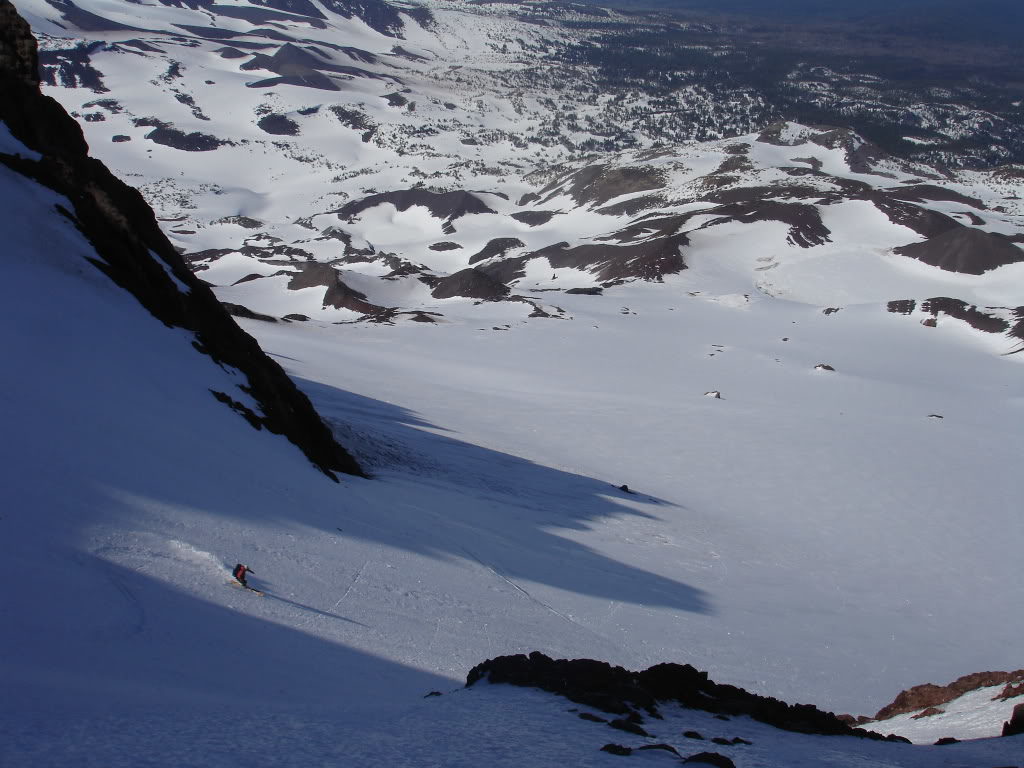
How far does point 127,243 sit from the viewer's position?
16.2 meters

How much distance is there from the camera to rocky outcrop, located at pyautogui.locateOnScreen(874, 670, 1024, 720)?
1001cm

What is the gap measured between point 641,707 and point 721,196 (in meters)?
99.8

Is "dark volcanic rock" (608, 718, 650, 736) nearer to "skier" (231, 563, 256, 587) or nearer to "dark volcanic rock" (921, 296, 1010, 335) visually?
"skier" (231, 563, 256, 587)

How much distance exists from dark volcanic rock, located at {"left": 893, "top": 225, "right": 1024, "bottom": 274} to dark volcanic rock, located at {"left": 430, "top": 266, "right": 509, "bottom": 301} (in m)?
42.2

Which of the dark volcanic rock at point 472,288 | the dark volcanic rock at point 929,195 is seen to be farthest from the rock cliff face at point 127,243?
the dark volcanic rock at point 929,195

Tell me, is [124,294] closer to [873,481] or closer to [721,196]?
[873,481]

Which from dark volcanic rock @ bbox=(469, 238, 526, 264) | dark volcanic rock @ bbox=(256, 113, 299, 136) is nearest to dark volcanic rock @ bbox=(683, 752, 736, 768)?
dark volcanic rock @ bbox=(469, 238, 526, 264)

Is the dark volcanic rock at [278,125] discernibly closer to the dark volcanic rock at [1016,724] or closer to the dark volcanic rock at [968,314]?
the dark volcanic rock at [968,314]

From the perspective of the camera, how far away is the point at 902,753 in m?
6.37

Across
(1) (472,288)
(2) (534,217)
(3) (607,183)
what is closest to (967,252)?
(1) (472,288)

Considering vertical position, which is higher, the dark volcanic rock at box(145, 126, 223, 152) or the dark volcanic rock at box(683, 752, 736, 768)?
the dark volcanic rock at box(145, 126, 223, 152)

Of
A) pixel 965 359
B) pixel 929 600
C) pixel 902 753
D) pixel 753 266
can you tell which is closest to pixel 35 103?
pixel 902 753

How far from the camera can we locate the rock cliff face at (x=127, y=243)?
15.3 metres

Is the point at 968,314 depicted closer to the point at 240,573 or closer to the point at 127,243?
the point at 127,243
